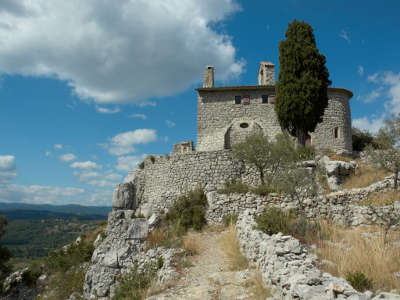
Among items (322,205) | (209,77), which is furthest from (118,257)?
(209,77)

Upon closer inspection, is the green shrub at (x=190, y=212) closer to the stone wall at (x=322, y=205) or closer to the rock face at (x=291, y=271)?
the stone wall at (x=322, y=205)

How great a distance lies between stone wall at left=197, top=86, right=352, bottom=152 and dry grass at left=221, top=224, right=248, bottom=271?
16840 mm

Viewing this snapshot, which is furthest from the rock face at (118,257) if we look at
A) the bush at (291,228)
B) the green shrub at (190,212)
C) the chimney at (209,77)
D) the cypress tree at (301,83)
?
the chimney at (209,77)

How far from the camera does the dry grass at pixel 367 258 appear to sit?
634cm

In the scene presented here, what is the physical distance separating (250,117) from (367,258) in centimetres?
2373

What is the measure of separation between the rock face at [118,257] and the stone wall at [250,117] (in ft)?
49.6

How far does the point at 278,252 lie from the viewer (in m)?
7.50

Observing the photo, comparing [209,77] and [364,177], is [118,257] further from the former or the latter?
[209,77]

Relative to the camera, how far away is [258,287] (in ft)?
24.7

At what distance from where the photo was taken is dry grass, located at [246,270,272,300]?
23.2 ft

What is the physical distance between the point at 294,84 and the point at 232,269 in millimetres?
17213

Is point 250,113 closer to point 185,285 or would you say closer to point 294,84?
point 294,84

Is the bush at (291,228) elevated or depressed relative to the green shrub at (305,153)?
depressed

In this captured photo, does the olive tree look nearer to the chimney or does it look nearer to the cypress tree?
the cypress tree
